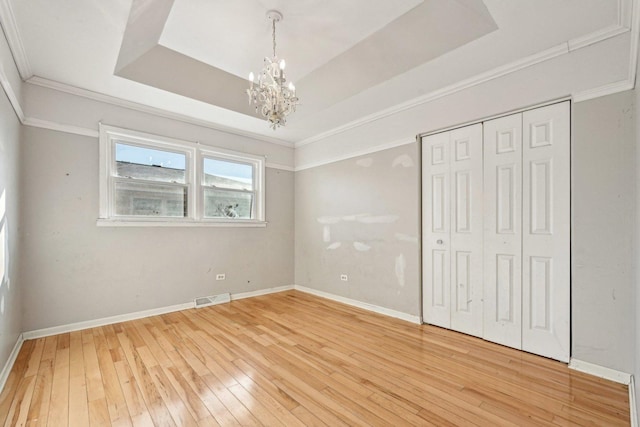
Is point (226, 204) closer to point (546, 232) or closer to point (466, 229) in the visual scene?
point (466, 229)

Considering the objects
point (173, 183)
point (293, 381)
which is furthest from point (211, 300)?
point (293, 381)

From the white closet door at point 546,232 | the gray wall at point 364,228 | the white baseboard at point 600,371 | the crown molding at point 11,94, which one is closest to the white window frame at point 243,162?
the gray wall at point 364,228

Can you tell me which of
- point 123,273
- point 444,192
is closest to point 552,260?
point 444,192

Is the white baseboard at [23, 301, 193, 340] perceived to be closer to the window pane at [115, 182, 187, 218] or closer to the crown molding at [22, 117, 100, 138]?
the window pane at [115, 182, 187, 218]

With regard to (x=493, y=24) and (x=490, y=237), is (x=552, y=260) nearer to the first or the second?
(x=490, y=237)

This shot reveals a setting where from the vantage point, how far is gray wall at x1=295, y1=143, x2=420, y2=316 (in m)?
3.67

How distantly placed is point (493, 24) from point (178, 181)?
4.11m

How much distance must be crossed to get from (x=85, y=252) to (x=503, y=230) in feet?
15.4

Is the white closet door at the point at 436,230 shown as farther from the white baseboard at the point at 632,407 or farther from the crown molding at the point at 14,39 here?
the crown molding at the point at 14,39

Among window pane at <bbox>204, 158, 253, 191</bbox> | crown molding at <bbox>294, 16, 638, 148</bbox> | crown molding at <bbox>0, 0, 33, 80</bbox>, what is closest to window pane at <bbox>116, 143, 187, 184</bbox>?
window pane at <bbox>204, 158, 253, 191</bbox>

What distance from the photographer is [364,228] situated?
4219 mm

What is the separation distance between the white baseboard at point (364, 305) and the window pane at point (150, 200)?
8.02 feet

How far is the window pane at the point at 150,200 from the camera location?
371 centimetres

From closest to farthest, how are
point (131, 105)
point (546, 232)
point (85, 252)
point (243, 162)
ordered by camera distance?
point (546, 232), point (85, 252), point (131, 105), point (243, 162)
